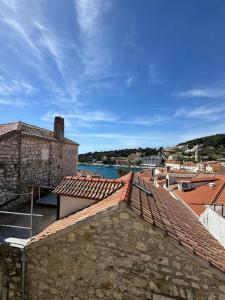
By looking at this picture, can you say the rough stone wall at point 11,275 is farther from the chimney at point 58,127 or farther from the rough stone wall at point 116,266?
the chimney at point 58,127

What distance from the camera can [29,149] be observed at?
1456 cm

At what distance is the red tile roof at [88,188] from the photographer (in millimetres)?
8592

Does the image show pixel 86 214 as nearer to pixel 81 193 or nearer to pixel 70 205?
pixel 81 193

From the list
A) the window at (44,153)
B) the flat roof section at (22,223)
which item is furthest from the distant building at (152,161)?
the flat roof section at (22,223)

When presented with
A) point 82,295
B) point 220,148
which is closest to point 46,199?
point 82,295

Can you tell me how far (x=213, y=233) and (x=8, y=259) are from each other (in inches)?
286

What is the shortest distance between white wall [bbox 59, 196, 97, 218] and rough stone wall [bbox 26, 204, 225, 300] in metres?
2.31

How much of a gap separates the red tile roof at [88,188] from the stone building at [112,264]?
230 cm

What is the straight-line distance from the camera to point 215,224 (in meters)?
9.88

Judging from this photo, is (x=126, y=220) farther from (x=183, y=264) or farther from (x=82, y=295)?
(x=82, y=295)

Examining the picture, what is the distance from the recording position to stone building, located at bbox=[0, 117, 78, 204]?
12.8 meters

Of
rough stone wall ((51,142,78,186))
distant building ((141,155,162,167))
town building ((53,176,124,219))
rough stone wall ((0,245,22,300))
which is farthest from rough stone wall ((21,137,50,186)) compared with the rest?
distant building ((141,155,162,167))

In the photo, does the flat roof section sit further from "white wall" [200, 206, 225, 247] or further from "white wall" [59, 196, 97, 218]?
"white wall" [200, 206, 225, 247]

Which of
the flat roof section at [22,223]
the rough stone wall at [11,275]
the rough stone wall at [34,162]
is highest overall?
the rough stone wall at [34,162]
